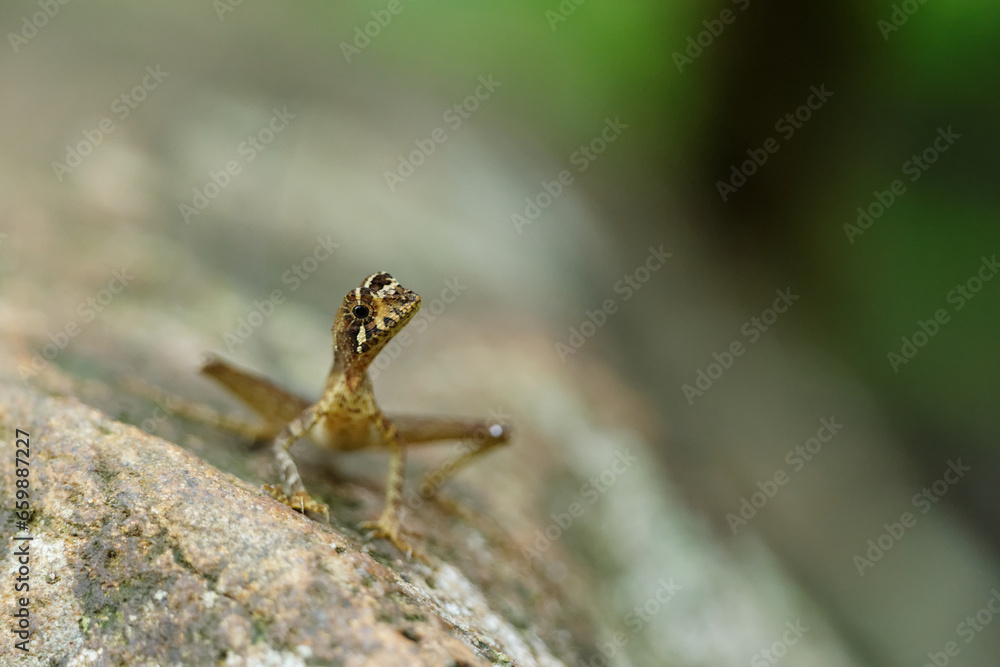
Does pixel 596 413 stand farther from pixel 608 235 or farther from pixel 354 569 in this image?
pixel 608 235

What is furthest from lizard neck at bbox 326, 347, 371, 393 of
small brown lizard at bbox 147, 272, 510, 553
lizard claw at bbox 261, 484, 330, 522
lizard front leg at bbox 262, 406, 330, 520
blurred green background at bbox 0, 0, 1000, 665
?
blurred green background at bbox 0, 0, 1000, 665

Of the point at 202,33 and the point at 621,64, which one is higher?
the point at 621,64

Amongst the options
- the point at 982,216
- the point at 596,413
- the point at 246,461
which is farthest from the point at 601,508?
the point at 982,216

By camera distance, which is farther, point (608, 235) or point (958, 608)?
point (608, 235)

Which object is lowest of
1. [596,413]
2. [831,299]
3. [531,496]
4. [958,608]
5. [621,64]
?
[531,496]

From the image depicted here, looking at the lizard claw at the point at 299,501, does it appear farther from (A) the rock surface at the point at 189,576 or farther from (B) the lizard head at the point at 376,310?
(B) the lizard head at the point at 376,310
